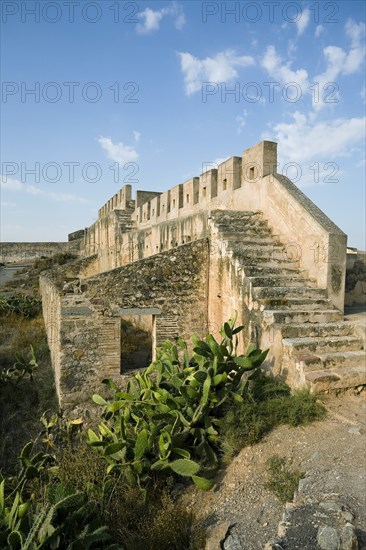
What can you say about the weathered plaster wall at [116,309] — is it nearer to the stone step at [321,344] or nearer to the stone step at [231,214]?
the stone step at [231,214]

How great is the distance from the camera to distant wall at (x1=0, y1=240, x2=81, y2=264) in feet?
99.9

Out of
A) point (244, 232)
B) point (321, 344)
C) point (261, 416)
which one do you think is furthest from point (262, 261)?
point (261, 416)

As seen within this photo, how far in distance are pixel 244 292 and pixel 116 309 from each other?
91.5 inches

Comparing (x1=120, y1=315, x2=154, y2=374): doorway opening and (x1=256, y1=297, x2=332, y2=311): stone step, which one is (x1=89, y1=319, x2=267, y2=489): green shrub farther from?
(x1=120, y1=315, x2=154, y2=374): doorway opening

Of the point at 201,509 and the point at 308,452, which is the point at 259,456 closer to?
the point at 308,452

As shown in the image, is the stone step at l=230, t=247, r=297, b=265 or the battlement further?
the battlement

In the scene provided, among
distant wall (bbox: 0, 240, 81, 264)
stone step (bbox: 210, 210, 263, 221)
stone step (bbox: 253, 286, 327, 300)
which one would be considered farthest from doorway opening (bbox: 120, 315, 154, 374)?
distant wall (bbox: 0, 240, 81, 264)

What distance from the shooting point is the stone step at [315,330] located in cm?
499

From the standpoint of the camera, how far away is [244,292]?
227 inches

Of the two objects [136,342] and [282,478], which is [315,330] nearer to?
[282,478]

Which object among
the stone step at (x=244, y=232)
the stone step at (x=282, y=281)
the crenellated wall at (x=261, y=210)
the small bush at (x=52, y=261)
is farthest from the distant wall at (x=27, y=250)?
the stone step at (x=282, y=281)

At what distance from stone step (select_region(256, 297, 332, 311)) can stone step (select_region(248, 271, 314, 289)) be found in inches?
14.0

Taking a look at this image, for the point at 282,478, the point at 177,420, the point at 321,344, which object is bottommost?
the point at 282,478

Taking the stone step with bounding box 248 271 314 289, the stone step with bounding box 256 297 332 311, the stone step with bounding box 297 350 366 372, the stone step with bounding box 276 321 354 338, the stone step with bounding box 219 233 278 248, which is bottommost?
the stone step with bounding box 297 350 366 372
